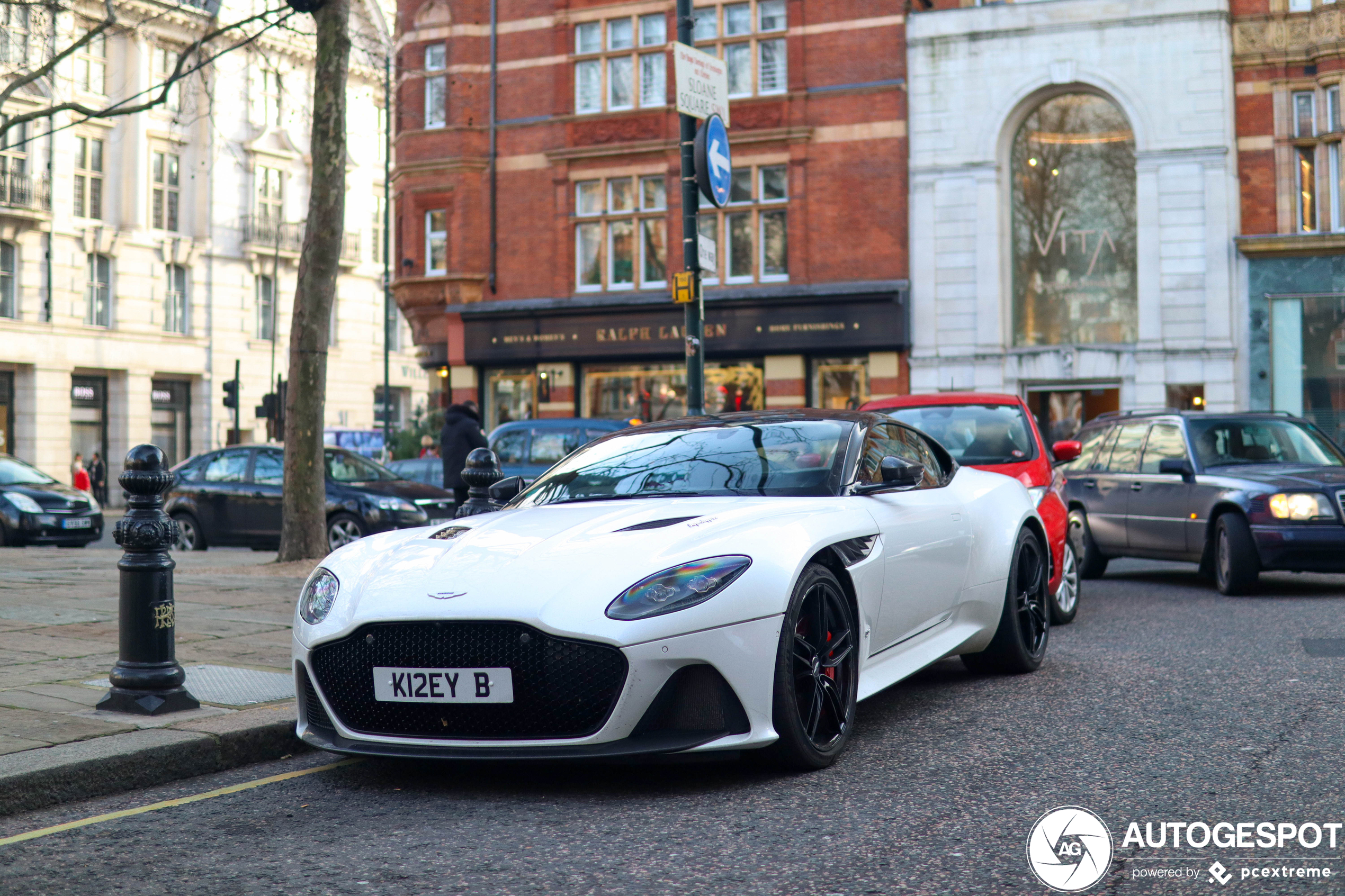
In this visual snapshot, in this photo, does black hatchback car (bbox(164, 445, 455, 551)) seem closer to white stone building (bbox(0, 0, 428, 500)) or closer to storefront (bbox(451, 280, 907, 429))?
storefront (bbox(451, 280, 907, 429))

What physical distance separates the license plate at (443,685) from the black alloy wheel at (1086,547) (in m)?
9.38

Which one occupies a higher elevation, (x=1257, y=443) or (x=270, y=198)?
(x=270, y=198)

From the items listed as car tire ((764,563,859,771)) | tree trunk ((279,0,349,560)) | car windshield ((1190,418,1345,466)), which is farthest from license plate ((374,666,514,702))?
tree trunk ((279,0,349,560))

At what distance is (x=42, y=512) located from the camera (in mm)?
19203

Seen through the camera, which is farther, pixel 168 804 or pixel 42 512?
pixel 42 512

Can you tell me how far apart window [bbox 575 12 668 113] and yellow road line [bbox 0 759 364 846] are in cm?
2491

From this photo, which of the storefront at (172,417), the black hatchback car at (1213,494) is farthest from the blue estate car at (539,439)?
the storefront at (172,417)

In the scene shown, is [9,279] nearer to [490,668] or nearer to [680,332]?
[680,332]

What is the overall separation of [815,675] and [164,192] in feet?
138

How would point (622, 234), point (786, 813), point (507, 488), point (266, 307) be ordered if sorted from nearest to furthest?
point (786, 813), point (507, 488), point (622, 234), point (266, 307)

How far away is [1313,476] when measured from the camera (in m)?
10.6

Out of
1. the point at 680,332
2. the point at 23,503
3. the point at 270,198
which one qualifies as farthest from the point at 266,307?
the point at 23,503

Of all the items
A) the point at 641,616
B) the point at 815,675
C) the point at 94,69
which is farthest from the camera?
the point at 94,69

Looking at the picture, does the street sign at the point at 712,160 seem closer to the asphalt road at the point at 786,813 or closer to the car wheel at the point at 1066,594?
the car wheel at the point at 1066,594
